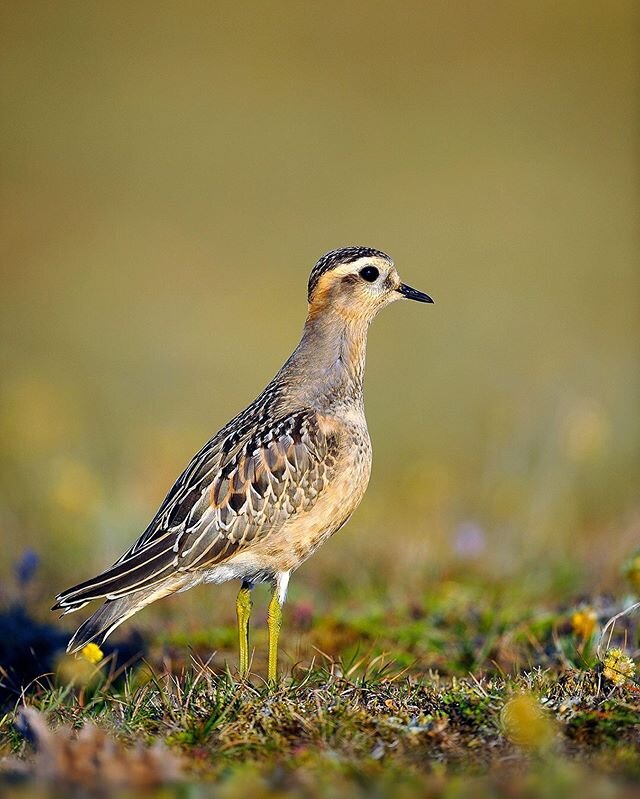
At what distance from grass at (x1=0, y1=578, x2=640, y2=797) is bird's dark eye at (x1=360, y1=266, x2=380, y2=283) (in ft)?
7.88

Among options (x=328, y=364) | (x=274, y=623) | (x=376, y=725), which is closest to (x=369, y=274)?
(x=328, y=364)

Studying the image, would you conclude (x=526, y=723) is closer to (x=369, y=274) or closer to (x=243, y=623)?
(x=243, y=623)

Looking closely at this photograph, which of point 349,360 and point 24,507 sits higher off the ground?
point 349,360

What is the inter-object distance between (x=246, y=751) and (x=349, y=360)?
3177 millimetres

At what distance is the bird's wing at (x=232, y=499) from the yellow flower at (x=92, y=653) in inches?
9.6

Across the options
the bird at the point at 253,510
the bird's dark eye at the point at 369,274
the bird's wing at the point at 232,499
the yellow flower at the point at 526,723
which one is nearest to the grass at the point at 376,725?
the yellow flower at the point at 526,723

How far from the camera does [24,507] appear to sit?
12703mm

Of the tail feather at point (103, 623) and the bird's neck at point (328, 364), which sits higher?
the bird's neck at point (328, 364)

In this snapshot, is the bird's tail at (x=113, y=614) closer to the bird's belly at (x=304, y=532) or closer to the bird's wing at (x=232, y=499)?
the bird's wing at (x=232, y=499)

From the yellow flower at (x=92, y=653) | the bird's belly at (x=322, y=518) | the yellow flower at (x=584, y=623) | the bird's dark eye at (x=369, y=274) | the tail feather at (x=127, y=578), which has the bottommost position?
the yellow flower at (x=584, y=623)

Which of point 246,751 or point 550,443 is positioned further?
point 550,443

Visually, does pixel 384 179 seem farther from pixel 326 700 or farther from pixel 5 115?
pixel 326 700

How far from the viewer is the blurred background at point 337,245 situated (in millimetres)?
10867

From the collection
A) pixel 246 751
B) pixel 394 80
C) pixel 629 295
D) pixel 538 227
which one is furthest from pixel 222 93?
pixel 246 751
